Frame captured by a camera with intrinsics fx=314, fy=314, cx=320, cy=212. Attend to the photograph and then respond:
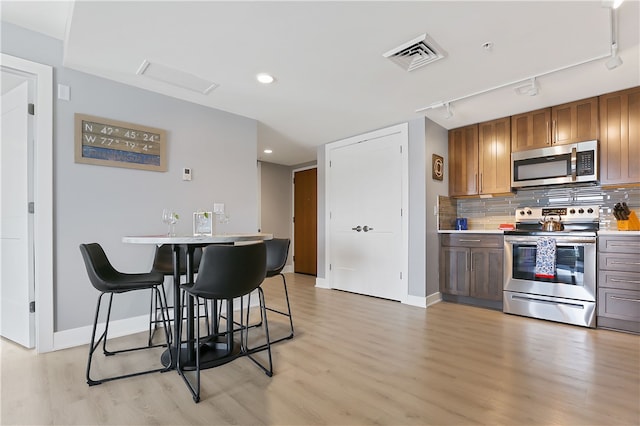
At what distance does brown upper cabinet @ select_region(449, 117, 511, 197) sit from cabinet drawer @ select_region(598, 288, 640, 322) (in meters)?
1.46

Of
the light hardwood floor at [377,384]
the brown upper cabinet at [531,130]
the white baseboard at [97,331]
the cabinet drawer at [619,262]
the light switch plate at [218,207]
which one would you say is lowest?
the light hardwood floor at [377,384]

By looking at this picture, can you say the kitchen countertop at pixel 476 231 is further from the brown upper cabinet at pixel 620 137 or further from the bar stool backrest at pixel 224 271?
the bar stool backrest at pixel 224 271

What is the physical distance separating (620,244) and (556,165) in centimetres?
103

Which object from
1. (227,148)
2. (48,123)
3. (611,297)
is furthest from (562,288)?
(48,123)

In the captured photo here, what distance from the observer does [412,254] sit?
3.96 metres

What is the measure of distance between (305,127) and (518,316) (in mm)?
3411

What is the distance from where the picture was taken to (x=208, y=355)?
7.70 feet

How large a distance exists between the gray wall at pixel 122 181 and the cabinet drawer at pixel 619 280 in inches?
143

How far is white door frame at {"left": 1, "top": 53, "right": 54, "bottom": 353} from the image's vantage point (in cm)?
244

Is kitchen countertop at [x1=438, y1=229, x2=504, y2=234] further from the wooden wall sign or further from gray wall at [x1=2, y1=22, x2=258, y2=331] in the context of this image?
the wooden wall sign

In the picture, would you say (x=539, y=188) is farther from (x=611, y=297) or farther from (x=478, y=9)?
(x=478, y=9)

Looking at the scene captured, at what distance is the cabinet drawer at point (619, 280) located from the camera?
9.33 feet

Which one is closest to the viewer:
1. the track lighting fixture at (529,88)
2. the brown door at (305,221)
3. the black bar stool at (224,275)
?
the black bar stool at (224,275)

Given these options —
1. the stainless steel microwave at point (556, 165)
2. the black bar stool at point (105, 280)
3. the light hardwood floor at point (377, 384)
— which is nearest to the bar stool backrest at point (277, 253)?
the light hardwood floor at point (377, 384)
